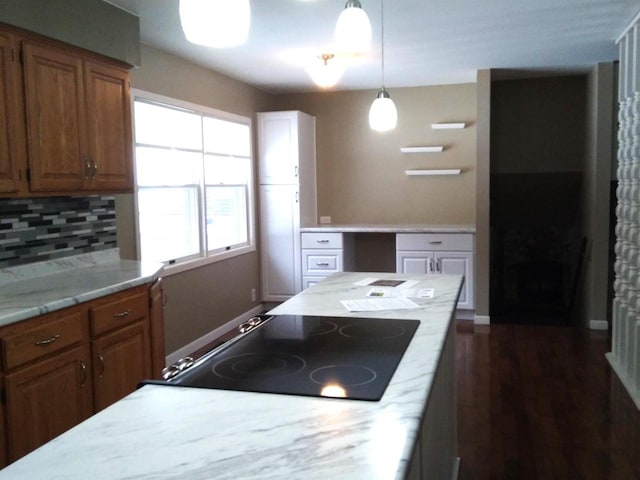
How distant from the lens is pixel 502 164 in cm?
623

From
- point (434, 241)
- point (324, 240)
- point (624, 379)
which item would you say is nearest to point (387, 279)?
point (624, 379)

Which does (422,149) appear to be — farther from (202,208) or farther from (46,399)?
(46,399)

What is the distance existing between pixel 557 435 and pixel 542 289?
421cm

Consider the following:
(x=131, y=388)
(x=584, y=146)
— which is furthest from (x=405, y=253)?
(x=131, y=388)

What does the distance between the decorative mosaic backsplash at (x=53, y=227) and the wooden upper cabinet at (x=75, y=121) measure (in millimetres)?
280

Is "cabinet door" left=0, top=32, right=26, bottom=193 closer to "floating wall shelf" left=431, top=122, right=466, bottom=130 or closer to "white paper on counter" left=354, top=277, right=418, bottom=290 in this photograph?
"white paper on counter" left=354, top=277, right=418, bottom=290

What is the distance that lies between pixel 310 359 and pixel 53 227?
225 centimetres

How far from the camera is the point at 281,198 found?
5.96 m

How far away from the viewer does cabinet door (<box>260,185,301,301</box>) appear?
5941 millimetres

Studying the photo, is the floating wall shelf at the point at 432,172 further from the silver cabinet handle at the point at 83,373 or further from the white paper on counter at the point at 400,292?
the silver cabinet handle at the point at 83,373

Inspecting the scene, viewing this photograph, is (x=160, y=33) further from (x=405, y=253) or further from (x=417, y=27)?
(x=405, y=253)

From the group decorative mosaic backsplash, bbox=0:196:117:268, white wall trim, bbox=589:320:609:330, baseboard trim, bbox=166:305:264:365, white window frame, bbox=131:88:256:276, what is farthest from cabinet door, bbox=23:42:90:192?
white wall trim, bbox=589:320:609:330

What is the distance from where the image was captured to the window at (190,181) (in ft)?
13.7

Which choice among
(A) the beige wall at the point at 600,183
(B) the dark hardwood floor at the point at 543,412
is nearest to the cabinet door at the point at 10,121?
(B) the dark hardwood floor at the point at 543,412
